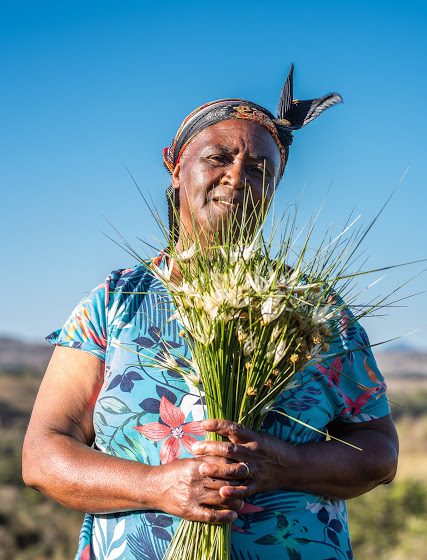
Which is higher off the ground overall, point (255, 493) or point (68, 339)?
point (68, 339)

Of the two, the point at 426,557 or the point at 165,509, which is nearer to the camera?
the point at 165,509

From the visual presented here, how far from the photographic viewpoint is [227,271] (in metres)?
2.32

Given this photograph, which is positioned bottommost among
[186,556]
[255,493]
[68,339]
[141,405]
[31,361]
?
[186,556]

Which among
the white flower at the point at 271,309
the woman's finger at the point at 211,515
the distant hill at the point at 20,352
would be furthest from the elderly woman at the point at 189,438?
the distant hill at the point at 20,352

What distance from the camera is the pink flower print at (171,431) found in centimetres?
258

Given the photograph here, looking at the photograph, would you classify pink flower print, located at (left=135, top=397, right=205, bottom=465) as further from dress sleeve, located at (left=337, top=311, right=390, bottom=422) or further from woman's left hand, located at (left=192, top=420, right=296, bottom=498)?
dress sleeve, located at (left=337, top=311, right=390, bottom=422)

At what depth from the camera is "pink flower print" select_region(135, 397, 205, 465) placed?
258 centimetres

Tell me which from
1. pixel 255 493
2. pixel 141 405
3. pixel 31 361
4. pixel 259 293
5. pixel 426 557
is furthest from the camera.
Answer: pixel 31 361

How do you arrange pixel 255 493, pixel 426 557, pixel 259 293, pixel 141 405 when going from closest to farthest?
pixel 259 293 < pixel 255 493 < pixel 141 405 < pixel 426 557

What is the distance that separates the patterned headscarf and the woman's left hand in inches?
38.4

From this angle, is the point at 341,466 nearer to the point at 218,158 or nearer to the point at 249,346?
the point at 249,346

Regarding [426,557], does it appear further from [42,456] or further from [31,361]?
[31,361]

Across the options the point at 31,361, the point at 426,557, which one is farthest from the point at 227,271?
the point at 31,361

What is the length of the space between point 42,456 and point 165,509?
436 millimetres
